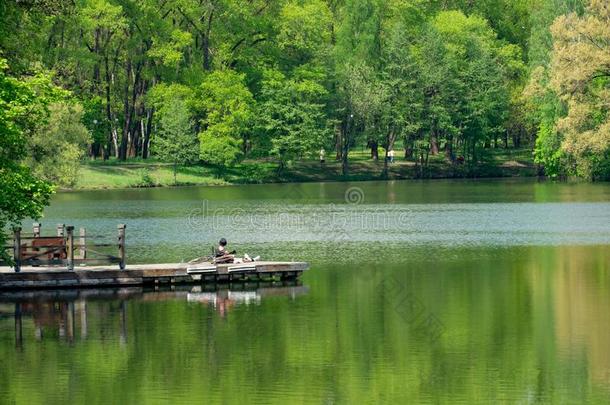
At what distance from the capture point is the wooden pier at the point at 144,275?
45.2m

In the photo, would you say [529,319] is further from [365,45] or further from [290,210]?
[365,45]

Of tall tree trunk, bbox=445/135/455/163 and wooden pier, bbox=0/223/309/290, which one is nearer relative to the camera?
wooden pier, bbox=0/223/309/290

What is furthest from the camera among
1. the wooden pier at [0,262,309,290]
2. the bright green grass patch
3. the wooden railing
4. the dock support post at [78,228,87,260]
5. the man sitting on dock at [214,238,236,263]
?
the bright green grass patch

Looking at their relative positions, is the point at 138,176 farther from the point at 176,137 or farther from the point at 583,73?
the point at 583,73

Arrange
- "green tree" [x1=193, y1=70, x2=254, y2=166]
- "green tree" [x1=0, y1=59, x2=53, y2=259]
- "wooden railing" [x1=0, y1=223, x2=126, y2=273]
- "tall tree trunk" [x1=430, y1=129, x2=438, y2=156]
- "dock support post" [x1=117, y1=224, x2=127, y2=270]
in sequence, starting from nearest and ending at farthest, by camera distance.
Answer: "green tree" [x1=0, y1=59, x2=53, y2=259] → "wooden railing" [x1=0, y1=223, x2=126, y2=273] → "dock support post" [x1=117, y1=224, x2=127, y2=270] → "green tree" [x1=193, y1=70, x2=254, y2=166] → "tall tree trunk" [x1=430, y1=129, x2=438, y2=156]

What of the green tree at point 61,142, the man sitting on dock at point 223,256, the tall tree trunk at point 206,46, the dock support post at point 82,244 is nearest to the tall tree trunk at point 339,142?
the tall tree trunk at point 206,46

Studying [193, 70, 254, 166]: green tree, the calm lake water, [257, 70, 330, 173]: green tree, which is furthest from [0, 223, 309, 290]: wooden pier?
[257, 70, 330, 173]: green tree

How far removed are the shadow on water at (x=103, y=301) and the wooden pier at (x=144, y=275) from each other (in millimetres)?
405

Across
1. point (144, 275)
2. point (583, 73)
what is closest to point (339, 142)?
point (583, 73)

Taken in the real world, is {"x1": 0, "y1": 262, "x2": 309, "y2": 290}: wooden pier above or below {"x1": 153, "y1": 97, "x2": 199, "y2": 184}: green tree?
below

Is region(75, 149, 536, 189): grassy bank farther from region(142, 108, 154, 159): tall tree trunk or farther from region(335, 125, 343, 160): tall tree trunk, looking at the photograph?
region(142, 108, 154, 159): tall tree trunk

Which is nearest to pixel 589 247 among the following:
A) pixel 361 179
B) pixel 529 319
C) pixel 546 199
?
pixel 529 319

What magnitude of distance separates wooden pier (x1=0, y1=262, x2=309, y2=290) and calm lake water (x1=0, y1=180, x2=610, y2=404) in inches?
31.8

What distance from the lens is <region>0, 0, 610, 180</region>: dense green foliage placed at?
123000mm
